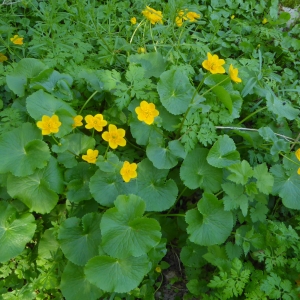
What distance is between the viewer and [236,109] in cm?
217

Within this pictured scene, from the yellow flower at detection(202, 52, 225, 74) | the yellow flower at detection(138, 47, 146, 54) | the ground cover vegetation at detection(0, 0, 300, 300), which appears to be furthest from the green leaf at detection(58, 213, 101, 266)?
the yellow flower at detection(138, 47, 146, 54)

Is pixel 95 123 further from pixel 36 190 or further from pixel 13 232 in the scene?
pixel 13 232

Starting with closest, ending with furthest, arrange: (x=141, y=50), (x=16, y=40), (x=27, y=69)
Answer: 1. (x=27, y=69)
2. (x=141, y=50)
3. (x=16, y=40)

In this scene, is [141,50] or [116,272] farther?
[141,50]

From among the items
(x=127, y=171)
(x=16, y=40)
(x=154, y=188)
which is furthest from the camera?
(x=16, y=40)

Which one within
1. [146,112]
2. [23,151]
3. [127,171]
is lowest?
[23,151]

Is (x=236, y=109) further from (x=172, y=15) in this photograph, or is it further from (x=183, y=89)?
(x=172, y=15)

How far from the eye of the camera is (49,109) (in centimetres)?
198

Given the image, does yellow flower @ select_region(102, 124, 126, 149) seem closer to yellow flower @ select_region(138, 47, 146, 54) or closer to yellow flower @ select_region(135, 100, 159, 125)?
yellow flower @ select_region(135, 100, 159, 125)

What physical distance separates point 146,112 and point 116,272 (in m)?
0.90

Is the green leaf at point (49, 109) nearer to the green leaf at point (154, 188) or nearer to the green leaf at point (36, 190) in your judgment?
the green leaf at point (36, 190)

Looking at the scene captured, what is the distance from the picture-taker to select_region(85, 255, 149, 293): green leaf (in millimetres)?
1777

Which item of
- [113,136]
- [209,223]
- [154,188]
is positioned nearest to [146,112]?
[113,136]

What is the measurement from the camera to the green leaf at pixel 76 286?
6.25 feet
